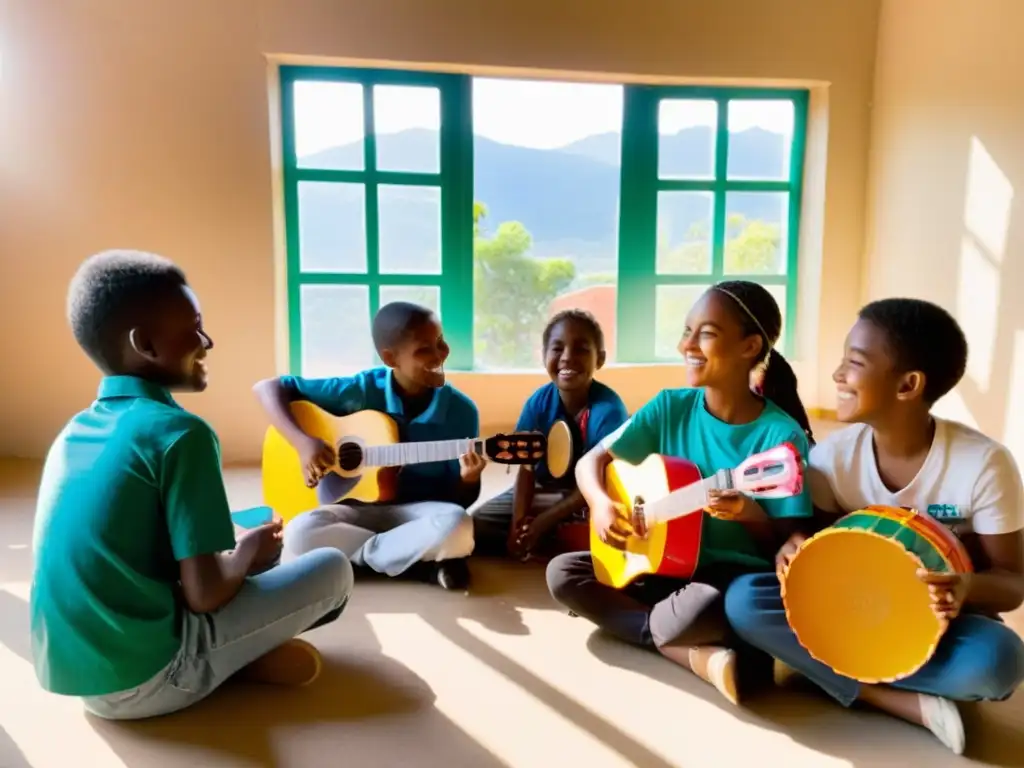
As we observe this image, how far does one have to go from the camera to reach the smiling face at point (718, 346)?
158cm

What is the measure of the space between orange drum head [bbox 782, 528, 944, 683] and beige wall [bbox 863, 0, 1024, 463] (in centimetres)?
194

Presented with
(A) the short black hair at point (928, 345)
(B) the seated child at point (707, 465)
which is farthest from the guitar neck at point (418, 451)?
(A) the short black hair at point (928, 345)

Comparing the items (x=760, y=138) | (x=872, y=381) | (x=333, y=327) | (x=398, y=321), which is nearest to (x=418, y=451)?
(x=398, y=321)

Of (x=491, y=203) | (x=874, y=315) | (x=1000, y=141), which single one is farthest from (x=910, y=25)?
(x=874, y=315)

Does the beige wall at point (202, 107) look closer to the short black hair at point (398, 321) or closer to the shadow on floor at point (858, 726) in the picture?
the short black hair at point (398, 321)

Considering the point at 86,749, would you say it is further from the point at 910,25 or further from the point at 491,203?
the point at 910,25

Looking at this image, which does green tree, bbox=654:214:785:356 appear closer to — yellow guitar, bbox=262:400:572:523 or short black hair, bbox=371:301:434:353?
yellow guitar, bbox=262:400:572:523

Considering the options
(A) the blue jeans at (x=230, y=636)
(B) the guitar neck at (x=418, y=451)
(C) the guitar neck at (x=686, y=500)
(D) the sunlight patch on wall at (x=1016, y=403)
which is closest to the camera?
(A) the blue jeans at (x=230, y=636)

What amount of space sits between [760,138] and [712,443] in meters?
2.82

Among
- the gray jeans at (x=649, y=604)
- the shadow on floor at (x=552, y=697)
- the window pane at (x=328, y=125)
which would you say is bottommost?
the shadow on floor at (x=552, y=697)

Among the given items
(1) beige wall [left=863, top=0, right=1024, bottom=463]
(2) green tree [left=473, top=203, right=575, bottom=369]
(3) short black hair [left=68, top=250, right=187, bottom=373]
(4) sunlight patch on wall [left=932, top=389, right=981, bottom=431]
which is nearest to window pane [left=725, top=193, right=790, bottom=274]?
(1) beige wall [left=863, top=0, right=1024, bottom=463]

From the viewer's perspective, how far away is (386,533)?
2.00 m

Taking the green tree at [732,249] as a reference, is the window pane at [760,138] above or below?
above

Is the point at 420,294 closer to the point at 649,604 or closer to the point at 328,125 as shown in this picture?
the point at 328,125
